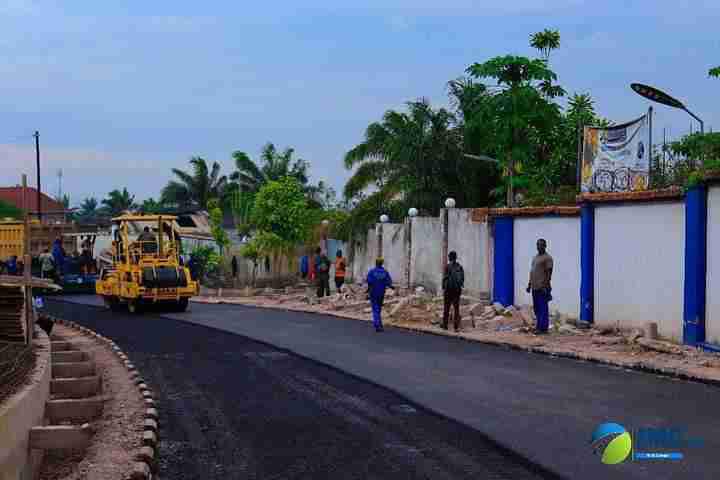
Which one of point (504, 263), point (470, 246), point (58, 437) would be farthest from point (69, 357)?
point (470, 246)

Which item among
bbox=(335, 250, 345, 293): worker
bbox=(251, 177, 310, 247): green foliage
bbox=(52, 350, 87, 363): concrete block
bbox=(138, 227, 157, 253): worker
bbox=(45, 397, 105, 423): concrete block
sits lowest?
bbox=(45, 397, 105, 423): concrete block

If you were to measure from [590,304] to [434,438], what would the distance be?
12030mm

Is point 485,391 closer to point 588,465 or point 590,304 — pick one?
point 588,465

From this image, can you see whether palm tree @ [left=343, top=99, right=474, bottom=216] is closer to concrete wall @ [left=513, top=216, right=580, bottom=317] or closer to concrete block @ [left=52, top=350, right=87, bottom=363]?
concrete wall @ [left=513, top=216, right=580, bottom=317]

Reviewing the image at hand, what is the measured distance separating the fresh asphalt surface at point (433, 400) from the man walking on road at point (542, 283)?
1.81m

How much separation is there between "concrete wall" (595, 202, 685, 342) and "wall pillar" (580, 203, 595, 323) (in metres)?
0.16

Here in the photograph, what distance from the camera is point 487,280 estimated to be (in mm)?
26188

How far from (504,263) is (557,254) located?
274 cm

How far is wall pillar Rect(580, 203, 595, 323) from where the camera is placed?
2027 centimetres

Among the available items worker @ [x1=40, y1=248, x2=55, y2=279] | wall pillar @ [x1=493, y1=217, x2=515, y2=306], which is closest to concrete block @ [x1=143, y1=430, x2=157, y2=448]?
wall pillar @ [x1=493, y1=217, x2=515, y2=306]

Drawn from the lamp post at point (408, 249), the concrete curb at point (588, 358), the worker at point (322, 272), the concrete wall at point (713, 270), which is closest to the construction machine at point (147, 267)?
the worker at point (322, 272)

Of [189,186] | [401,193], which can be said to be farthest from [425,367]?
[189,186]

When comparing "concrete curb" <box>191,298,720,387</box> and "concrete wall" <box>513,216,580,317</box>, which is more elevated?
"concrete wall" <box>513,216,580,317</box>

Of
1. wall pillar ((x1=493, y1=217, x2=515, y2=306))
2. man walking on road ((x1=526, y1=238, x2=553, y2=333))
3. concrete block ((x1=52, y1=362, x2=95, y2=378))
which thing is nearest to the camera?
concrete block ((x1=52, y1=362, x2=95, y2=378))
